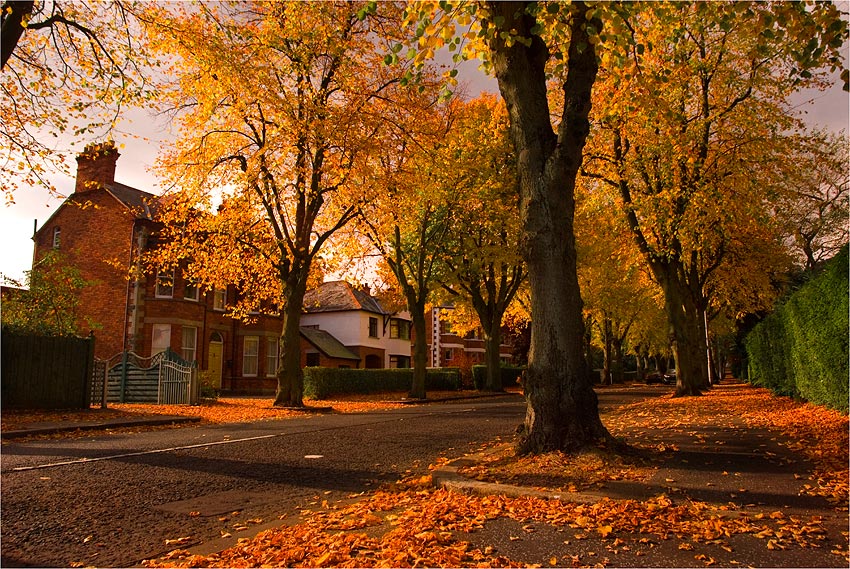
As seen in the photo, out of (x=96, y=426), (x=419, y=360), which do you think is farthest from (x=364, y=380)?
(x=96, y=426)

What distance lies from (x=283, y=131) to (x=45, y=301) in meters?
9.83

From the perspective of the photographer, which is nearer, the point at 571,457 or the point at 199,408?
the point at 571,457

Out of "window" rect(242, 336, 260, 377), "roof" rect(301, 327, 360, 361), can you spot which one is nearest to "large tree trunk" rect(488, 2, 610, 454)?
"window" rect(242, 336, 260, 377)

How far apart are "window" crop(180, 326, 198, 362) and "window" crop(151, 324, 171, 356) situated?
0.90 m

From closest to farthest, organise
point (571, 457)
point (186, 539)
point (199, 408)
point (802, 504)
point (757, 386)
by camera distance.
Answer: point (186, 539) → point (802, 504) → point (571, 457) → point (199, 408) → point (757, 386)

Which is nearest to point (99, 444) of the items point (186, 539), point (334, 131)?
point (186, 539)

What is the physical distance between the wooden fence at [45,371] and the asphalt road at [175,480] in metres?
5.28

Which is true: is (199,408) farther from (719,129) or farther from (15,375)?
(719,129)

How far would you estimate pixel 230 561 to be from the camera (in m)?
4.32

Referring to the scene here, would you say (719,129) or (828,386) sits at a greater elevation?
(719,129)

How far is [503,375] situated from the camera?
44281mm

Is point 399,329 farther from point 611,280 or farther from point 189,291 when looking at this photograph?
point 189,291

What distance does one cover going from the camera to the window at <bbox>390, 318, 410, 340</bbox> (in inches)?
2144

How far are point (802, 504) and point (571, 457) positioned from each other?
7.76ft
